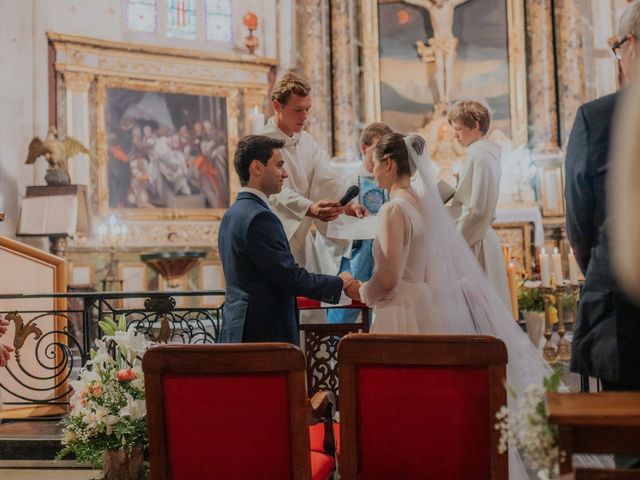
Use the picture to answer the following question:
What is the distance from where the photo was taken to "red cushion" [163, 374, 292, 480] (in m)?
2.27

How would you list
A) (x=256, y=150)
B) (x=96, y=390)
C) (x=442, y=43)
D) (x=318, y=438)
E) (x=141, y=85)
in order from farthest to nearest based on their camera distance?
(x=442, y=43) → (x=141, y=85) → (x=256, y=150) → (x=96, y=390) → (x=318, y=438)

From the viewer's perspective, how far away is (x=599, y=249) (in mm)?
2100

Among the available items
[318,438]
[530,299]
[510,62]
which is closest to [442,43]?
[510,62]

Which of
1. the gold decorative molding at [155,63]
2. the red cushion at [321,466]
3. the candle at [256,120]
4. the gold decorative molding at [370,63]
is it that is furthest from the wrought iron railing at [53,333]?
the gold decorative molding at [370,63]

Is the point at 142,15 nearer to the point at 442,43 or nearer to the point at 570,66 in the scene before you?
the point at 442,43

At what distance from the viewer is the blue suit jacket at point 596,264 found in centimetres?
202

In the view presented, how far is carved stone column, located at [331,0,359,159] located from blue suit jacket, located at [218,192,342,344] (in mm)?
8895

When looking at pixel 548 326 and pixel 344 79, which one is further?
pixel 344 79

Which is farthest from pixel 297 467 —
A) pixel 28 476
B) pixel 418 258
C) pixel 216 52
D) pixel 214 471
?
pixel 216 52

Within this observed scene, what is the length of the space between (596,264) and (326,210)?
198cm

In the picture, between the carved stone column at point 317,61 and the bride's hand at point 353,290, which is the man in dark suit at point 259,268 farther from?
the carved stone column at point 317,61

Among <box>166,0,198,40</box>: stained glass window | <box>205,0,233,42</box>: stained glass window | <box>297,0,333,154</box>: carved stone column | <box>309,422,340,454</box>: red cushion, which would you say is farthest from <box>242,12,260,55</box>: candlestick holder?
<box>309,422,340,454</box>: red cushion

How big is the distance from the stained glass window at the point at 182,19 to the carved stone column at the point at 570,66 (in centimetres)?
607

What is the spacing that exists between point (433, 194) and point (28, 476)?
9.74 feet
